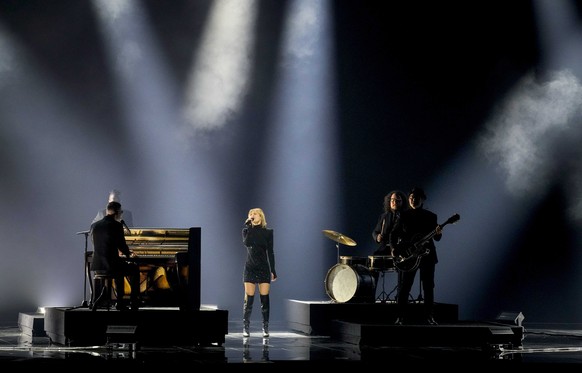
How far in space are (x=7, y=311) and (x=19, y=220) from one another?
→ 4.53ft

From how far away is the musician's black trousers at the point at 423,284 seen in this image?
11594 millimetres

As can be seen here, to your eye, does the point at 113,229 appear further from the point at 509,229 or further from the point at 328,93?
the point at 509,229

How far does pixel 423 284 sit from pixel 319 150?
20.0ft

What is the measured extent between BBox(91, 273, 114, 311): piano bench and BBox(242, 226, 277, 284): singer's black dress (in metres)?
1.85

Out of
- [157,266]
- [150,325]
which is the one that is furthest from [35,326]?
[150,325]

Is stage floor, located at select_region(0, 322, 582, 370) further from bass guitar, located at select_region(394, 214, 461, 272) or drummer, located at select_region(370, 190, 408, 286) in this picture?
drummer, located at select_region(370, 190, 408, 286)

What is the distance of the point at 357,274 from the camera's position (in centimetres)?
1421

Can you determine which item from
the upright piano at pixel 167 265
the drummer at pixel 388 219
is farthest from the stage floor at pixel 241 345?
the drummer at pixel 388 219

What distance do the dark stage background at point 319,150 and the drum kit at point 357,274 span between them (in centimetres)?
216

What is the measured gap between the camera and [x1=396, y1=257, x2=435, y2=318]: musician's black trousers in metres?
11.6

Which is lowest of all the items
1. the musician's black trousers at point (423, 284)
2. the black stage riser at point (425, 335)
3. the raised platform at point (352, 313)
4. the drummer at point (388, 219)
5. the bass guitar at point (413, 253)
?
the black stage riser at point (425, 335)

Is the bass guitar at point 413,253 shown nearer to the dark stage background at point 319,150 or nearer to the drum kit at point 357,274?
the drum kit at point 357,274

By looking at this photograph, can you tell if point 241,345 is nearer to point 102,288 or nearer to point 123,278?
point 123,278

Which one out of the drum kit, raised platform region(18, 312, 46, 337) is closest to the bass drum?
the drum kit
